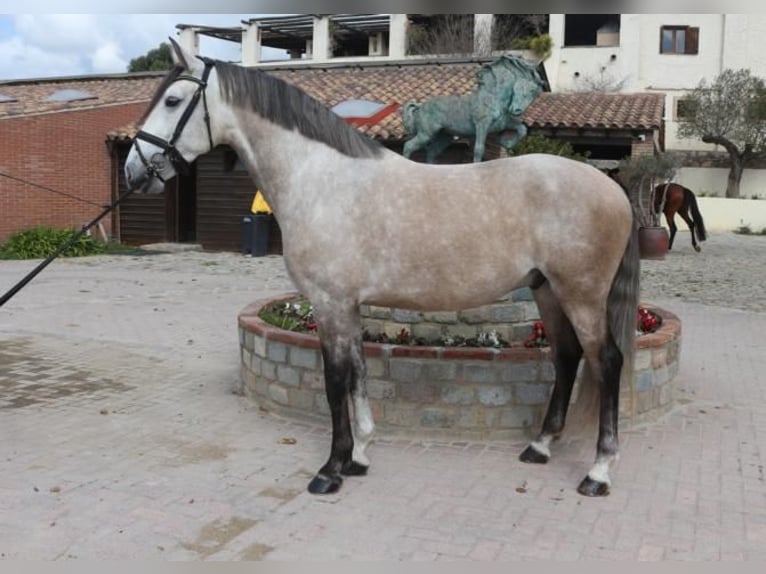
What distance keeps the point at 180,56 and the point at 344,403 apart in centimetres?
194

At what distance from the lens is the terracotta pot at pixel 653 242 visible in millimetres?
15492

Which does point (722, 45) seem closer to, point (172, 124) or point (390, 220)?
point (390, 220)

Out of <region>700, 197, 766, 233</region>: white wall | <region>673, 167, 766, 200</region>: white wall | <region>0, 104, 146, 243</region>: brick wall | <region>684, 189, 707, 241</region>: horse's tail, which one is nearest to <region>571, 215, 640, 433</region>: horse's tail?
<region>0, 104, 146, 243</region>: brick wall

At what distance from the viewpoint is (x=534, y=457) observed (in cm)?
416

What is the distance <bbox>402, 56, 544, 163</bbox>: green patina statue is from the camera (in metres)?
5.77

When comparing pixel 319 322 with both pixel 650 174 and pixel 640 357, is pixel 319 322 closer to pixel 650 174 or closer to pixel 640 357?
pixel 640 357

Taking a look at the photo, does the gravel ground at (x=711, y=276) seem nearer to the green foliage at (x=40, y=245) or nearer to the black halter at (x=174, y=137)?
the black halter at (x=174, y=137)

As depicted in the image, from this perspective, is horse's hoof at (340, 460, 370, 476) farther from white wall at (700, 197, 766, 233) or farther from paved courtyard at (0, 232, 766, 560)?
white wall at (700, 197, 766, 233)

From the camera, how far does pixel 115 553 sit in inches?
119

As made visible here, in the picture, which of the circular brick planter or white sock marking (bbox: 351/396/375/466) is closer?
white sock marking (bbox: 351/396/375/466)

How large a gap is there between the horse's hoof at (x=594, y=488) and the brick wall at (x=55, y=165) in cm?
1460

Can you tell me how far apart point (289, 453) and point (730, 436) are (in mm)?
2804

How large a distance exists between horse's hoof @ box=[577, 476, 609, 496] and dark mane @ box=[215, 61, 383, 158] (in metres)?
2.01

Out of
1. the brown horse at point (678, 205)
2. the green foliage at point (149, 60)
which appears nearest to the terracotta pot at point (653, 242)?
the brown horse at point (678, 205)
